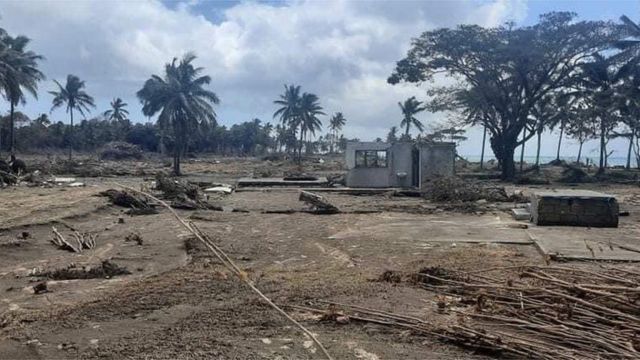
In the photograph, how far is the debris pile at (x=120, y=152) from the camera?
67.7 m

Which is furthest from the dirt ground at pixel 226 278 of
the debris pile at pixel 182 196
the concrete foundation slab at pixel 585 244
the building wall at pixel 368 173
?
the building wall at pixel 368 173

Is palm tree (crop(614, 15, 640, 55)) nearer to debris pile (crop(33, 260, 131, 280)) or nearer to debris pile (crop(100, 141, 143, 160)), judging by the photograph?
debris pile (crop(33, 260, 131, 280))

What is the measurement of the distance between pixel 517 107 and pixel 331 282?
38766 millimetres

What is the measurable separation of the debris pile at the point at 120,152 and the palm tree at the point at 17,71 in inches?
691

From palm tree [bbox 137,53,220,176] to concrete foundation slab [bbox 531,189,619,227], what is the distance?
3417 centimetres

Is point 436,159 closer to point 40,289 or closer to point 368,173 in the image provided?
point 368,173

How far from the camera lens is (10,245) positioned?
11.7m

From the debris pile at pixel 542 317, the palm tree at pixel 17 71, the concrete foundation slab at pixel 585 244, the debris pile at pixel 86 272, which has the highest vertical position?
the palm tree at pixel 17 71

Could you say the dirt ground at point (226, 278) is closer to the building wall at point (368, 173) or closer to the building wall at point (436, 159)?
the building wall at point (436, 159)

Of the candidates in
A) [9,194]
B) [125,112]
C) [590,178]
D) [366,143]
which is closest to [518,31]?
[590,178]

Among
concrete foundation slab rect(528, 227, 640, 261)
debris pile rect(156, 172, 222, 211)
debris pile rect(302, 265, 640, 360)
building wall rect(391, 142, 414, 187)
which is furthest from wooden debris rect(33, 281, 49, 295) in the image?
building wall rect(391, 142, 414, 187)

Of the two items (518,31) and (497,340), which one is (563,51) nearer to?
(518,31)

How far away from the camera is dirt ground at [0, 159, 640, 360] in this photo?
18.6 ft

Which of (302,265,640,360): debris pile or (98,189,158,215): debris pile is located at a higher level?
(302,265,640,360): debris pile
